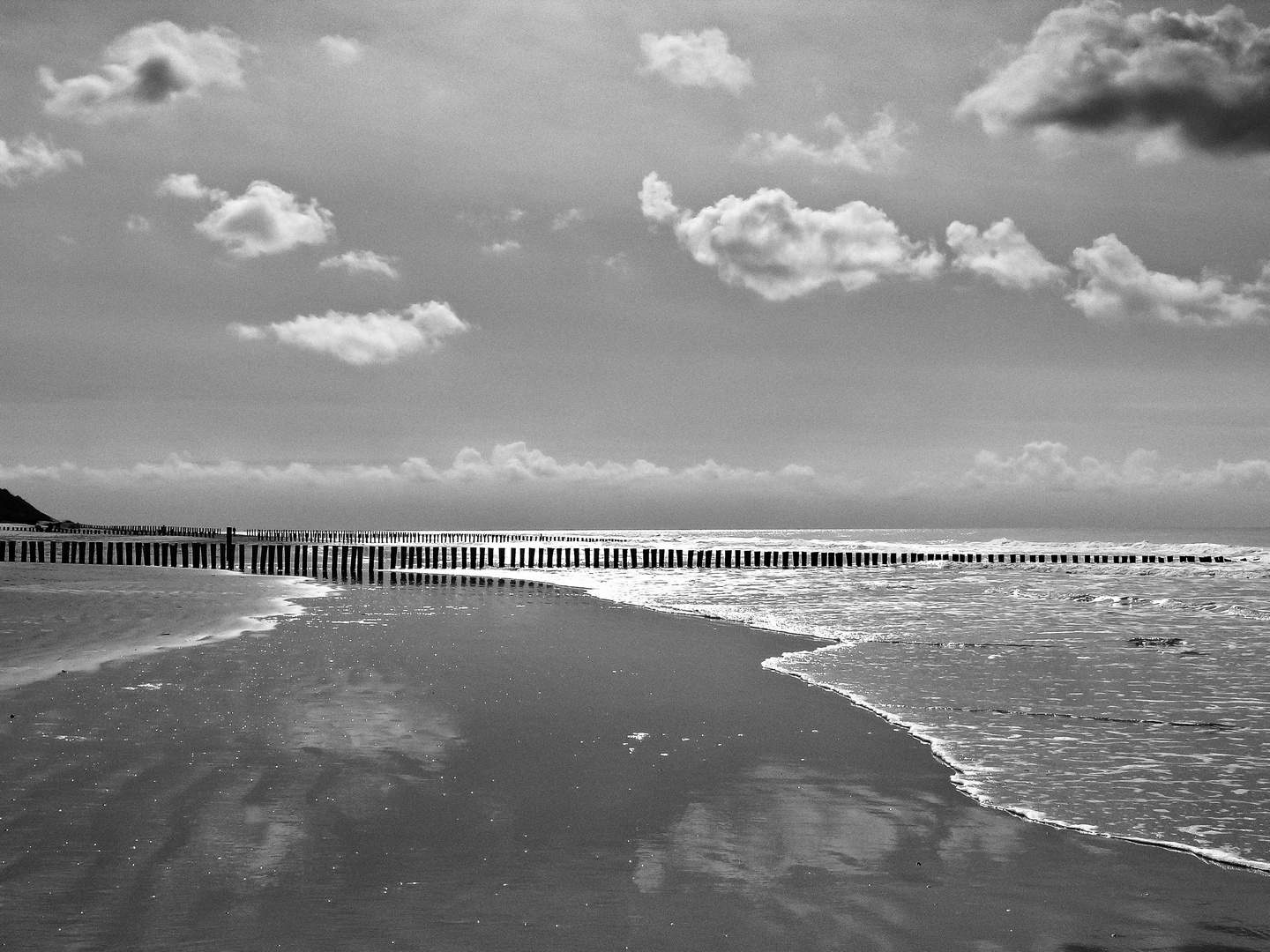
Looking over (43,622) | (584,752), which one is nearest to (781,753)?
(584,752)

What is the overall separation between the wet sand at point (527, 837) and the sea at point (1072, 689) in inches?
22.4

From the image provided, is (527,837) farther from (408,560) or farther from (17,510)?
(17,510)

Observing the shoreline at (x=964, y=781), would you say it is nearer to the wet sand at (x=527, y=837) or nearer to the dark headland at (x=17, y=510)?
the wet sand at (x=527, y=837)

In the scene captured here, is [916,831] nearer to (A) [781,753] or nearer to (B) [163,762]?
(A) [781,753]

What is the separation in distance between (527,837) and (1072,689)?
8.44 m

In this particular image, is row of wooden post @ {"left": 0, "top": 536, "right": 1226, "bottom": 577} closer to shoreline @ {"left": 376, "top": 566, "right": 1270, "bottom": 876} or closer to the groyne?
the groyne

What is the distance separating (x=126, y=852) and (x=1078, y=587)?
34.9 metres

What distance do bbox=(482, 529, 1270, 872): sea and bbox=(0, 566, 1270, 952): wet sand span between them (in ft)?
1.86

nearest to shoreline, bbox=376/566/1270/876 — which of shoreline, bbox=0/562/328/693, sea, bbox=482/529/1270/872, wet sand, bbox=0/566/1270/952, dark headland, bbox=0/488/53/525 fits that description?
sea, bbox=482/529/1270/872

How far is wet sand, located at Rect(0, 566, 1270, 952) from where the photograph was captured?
4.51 m

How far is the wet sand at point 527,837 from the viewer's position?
14.8 feet

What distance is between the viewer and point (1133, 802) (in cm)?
688

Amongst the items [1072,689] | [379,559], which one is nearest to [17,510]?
[379,559]

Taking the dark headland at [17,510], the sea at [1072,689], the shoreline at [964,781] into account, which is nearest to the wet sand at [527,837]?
the shoreline at [964,781]
